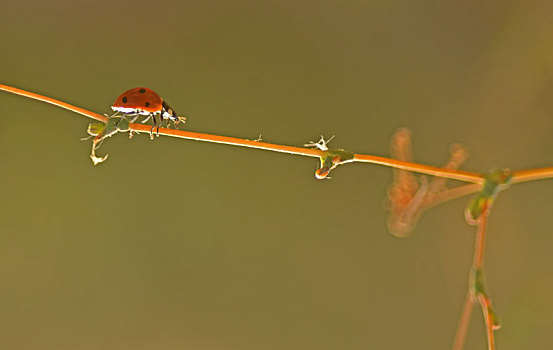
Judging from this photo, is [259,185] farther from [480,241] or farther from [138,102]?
[480,241]

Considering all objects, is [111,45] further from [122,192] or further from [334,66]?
[334,66]

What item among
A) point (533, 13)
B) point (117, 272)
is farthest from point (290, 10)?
point (117, 272)

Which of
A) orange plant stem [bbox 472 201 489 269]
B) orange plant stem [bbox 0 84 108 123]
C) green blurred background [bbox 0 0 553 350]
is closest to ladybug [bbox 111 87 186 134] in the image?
orange plant stem [bbox 0 84 108 123]

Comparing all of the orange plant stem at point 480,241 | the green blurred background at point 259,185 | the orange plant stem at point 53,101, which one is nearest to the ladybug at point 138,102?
the orange plant stem at point 53,101

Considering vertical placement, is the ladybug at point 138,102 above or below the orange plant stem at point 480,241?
above

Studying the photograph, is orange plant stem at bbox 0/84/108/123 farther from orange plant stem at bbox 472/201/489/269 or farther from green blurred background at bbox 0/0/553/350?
green blurred background at bbox 0/0/553/350

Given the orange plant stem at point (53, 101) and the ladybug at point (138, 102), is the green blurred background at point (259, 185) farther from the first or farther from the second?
the orange plant stem at point (53, 101)

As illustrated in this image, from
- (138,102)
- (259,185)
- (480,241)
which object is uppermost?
(259,185)

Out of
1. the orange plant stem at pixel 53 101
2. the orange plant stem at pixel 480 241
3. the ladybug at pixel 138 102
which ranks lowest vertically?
the orange plant stem at pixel 480 241

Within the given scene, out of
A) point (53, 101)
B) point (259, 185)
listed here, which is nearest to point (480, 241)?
point (53, 101)
